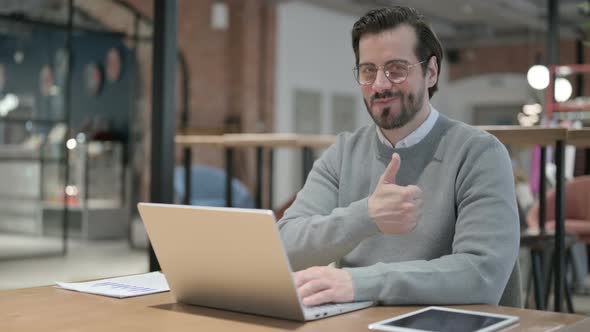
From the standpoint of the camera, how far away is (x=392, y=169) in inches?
58.1

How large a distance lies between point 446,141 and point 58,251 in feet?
20.6

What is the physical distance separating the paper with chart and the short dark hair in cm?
67

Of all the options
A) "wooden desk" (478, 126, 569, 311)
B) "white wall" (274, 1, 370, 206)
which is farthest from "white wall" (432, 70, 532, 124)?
"wooden desk" (478, 126, 569, 311)

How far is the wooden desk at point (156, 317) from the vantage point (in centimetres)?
120

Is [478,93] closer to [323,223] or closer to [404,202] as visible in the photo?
[323,223]

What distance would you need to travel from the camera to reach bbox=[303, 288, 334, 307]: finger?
1314 mm

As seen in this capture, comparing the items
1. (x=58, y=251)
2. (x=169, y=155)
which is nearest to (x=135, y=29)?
(x=58, y=251)

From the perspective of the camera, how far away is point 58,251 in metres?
7.46

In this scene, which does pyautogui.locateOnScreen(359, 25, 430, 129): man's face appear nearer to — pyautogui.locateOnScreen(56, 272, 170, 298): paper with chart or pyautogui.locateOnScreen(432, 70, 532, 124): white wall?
pyautogui.locateOnScreen(56, 272, 170, 298): paper with chart

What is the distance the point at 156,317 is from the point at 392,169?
0.49 metres

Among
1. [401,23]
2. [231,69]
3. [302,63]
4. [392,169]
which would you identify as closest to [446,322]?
[392,169]

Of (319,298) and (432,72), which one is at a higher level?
(432,72)

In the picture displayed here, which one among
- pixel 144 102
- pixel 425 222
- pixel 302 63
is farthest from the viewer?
pixel 302 63

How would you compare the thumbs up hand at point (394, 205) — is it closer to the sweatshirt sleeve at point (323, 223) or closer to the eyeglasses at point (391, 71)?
the sweatshirt sleeve at point (323, 223)
